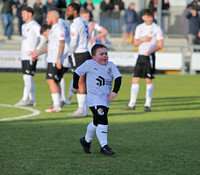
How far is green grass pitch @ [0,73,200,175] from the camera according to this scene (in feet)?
19.9

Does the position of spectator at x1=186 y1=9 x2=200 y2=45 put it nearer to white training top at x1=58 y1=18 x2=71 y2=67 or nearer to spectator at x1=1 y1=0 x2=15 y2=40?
spectator at x1=1 y1=0 x2=15 y2=40

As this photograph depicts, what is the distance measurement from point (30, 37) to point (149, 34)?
8.95 ft

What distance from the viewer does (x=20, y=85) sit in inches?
713

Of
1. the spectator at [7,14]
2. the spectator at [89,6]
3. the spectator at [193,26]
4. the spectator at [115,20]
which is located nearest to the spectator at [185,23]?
the spectator at [193,26]

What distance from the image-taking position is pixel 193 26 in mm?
26703

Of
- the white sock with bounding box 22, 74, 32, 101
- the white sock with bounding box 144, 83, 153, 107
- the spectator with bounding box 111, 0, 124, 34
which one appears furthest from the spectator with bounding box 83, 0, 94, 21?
the white sock with bounding box 144, 83, 153, 107

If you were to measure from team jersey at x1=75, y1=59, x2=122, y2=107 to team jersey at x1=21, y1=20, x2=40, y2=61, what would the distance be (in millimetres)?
5661

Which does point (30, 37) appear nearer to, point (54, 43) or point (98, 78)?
point (54, 43)

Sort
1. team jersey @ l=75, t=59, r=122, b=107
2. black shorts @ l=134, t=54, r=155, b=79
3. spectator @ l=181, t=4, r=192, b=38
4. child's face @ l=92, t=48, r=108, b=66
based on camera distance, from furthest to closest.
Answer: spectator @ l=181, t=4, r=192, b=38 → black shorts @ l=134, t=54, r=155, b=79 → team jersey @ l=75, t=59, r=122, b=107 → child's face @ l=92, t=48, r=108, b=66

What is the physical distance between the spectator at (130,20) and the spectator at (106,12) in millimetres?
1195

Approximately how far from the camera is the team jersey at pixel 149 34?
12.0 metres

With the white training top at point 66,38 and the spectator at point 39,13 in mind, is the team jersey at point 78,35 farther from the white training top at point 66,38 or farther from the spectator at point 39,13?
the spectator at point 39,13

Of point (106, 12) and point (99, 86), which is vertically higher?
point (106, 12)

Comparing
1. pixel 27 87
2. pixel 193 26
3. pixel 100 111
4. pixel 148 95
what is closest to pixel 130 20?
pixel 193 26
